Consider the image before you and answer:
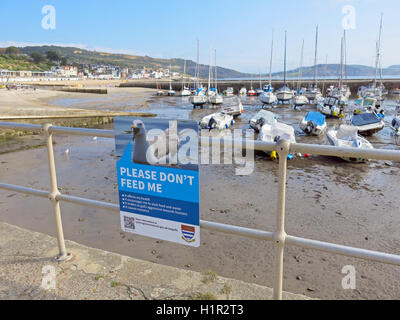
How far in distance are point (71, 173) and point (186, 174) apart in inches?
415

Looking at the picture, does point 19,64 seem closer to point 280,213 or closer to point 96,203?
point 96,203

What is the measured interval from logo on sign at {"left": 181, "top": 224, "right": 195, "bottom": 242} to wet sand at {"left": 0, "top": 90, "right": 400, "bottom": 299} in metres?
3.20

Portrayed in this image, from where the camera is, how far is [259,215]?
8406mm

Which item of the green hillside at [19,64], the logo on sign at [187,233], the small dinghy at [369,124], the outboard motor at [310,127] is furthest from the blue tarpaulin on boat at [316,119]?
the green hillside at [19,64]

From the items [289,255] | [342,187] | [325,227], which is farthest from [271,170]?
[289,255]

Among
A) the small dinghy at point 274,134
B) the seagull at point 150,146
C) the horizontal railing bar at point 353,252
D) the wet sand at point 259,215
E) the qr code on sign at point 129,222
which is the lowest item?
the wet sand at point 259,215

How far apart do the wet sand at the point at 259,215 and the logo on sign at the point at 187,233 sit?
320 centimetres

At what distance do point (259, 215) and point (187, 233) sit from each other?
623 cm

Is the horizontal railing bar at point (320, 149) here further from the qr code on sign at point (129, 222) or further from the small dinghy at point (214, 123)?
the small dinghy at point (214, 123)

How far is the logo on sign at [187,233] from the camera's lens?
245 centimetres

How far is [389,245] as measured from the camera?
7133 millimetres

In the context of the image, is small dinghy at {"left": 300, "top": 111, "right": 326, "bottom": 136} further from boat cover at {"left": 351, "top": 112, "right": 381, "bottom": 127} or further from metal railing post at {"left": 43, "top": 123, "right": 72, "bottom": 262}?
metal railing post at {"left": 43, "top": 123, "right": 72, "bottom": 262}
